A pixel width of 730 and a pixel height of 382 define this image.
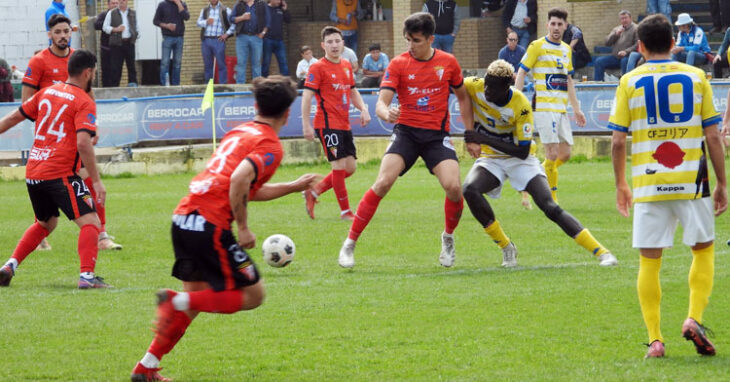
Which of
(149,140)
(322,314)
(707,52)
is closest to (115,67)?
(149,140)

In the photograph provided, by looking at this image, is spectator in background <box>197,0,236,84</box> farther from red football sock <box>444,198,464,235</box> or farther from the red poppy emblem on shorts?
the red poppy emblem on shorts

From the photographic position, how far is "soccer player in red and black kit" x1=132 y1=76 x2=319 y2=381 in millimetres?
5945

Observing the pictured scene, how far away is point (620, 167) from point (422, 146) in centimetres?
377

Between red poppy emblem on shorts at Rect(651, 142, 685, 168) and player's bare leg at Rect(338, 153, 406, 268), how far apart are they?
3.78 meters

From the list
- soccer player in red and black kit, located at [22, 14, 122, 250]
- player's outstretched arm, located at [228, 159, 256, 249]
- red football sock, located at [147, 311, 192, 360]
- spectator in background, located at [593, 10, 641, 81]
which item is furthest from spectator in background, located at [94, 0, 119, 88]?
player's outstretched arm, located at [228, 159, 256, 249]

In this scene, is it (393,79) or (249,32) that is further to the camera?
(249,32)

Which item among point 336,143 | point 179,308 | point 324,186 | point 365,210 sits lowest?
point 324,186

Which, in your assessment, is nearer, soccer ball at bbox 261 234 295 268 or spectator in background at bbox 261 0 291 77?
soccer ball at bbox 261 234 295 268

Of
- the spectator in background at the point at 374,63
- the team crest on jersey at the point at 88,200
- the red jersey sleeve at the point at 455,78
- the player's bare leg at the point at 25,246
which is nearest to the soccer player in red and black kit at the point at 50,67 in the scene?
the player's bare leg at the point at 25,246

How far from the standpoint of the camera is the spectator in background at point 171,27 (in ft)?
83.6

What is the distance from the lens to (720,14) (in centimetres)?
2439

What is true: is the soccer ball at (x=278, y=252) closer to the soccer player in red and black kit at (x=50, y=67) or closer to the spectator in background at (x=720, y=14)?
the soccer player in red and black kit at (x=50, y=67)

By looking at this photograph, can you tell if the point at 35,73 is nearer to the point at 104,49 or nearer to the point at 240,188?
the point at 240,188

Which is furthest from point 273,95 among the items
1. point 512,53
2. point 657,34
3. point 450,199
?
point 512,53
